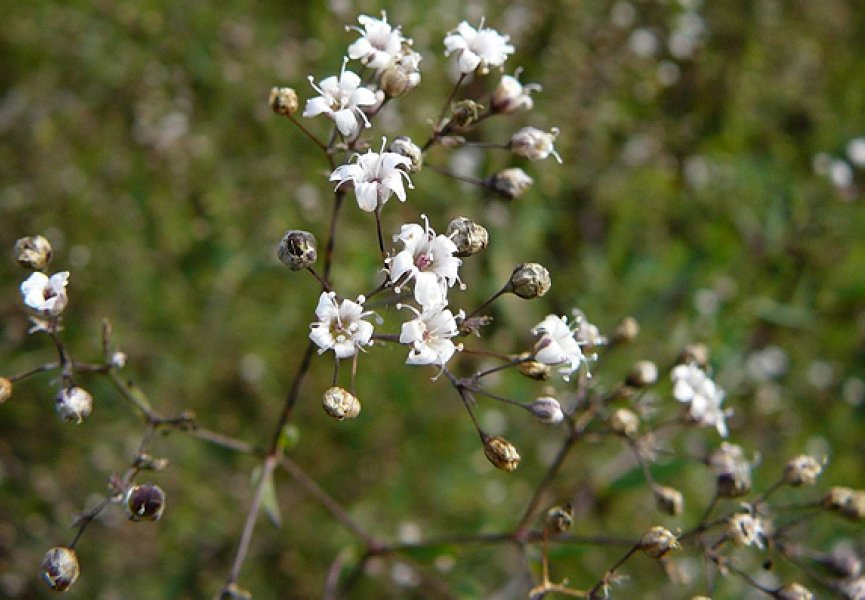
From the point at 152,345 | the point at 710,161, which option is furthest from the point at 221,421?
the point at 710,161

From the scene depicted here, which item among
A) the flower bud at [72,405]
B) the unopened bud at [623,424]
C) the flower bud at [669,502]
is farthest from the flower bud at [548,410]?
the flower bud at [72,405]

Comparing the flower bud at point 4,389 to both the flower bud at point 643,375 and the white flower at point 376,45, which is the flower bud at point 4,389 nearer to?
the white flower at point 376,45

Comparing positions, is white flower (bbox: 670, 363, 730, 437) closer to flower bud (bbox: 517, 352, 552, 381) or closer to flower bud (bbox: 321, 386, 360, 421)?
flower bud (bbox: 517, 352, 552, 381)

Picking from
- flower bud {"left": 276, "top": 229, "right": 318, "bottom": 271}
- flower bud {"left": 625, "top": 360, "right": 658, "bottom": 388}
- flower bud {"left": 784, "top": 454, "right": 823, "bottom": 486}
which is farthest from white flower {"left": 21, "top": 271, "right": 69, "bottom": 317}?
flower bud {"left": 784, "top": 454, "right": 823, "bottom": 486}

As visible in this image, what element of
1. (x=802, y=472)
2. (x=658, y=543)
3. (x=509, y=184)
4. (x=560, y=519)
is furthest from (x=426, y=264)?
(x=802, y=472)

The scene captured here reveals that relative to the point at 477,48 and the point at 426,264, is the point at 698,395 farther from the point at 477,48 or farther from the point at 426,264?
the point at 477,48

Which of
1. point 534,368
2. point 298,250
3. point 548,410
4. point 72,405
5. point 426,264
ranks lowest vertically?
point 72,405
